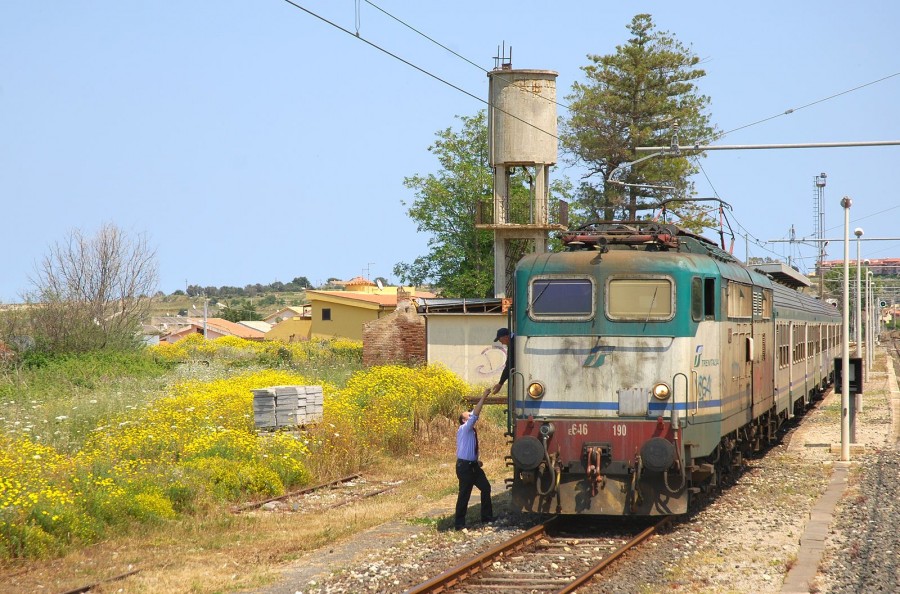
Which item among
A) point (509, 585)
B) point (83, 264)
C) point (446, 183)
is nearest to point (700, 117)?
point (446, 183)

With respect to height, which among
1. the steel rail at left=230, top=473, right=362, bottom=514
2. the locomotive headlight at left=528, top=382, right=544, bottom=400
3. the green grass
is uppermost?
the locomotive headlight at left=528, top=382, right=544, bottom=400

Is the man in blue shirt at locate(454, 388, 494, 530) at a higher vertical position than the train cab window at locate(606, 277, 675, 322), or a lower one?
lower

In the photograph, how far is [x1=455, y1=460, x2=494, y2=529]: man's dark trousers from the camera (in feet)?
45.0

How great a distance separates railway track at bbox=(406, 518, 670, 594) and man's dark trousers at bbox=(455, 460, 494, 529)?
1.00 metres

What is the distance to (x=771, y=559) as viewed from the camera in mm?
11562

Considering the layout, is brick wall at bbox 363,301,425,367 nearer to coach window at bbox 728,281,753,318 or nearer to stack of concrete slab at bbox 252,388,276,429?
stack of concrete slab at bbox 252,388,276,429

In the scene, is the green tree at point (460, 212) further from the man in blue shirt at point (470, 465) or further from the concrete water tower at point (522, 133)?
the man in blue shirt at point (470, 465)

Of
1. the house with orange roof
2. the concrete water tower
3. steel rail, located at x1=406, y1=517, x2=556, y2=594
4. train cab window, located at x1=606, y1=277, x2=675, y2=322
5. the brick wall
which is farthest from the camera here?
the house with orange roof

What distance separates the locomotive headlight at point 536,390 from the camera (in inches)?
518

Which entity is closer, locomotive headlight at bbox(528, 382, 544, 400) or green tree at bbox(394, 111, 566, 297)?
locomotive headlight at bbox(528, 382, 544, 400)

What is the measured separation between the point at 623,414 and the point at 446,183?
50250 millimetres

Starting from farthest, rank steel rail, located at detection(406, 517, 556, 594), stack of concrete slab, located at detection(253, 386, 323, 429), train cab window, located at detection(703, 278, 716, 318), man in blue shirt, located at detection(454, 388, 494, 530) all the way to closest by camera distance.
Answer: stack of concrete slab, located at detection(253, 386, 323, 429) < man in blue shirt, located at detection(454, 388, 494, 530) < train cab window, located at detection(703, 278, 716, 318) < steel rail, located at detection(406, 517, 556, 594)

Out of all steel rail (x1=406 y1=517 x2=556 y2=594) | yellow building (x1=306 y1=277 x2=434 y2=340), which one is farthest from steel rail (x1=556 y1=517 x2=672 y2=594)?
yellow building (x1=306 y1=277 x2=434 y2=340)

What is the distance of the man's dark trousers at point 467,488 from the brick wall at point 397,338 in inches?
1012
